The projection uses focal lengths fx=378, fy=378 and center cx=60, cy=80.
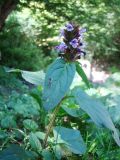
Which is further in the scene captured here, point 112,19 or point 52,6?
point 112,19

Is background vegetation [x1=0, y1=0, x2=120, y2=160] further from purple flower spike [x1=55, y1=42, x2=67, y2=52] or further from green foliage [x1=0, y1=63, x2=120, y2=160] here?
purple flower spike [x1=55, y1=42, x2=67, y2=52]

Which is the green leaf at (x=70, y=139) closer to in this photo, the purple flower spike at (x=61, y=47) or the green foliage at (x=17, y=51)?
the purple flower spike at (x=61, y=47)

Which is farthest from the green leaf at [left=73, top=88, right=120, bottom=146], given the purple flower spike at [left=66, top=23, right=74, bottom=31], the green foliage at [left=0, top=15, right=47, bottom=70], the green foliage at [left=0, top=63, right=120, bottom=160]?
the green foliage at [left=0, top=15, right=47, bottom=70]

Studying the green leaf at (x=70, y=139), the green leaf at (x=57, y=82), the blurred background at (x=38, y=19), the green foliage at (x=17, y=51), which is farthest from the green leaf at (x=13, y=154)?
the green foliage at (x=17, y=51)

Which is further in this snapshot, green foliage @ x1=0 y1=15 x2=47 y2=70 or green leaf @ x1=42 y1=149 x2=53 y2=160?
green foliage @ x1=0 y1=15 x2=47 y2=70

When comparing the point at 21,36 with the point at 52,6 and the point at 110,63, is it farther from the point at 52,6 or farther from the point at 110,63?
the point at 110,63

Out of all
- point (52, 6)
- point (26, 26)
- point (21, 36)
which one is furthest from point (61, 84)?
point (26, 26)

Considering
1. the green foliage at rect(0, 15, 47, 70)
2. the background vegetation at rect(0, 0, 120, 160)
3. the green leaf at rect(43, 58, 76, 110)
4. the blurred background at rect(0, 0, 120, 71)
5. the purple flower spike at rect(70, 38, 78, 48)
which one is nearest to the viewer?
the green leaf at rect(43, 58, 76, 110)
